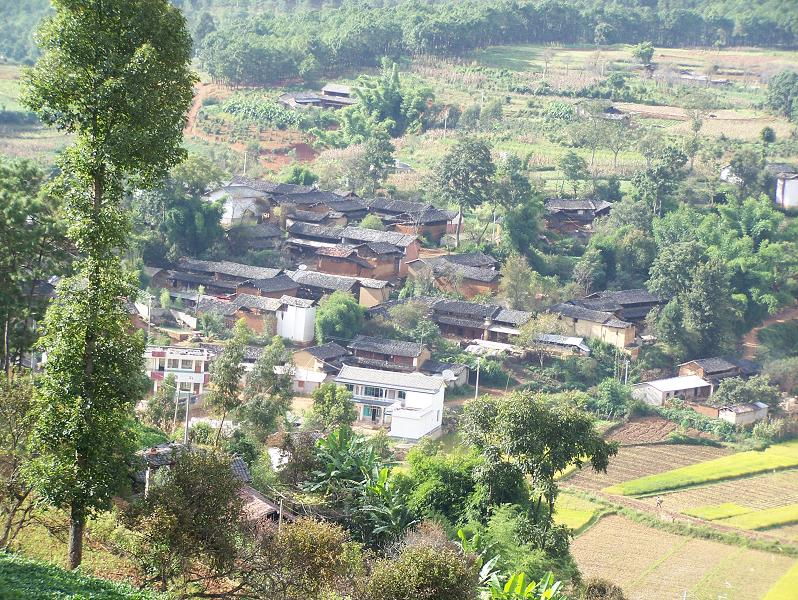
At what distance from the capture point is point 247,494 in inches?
451

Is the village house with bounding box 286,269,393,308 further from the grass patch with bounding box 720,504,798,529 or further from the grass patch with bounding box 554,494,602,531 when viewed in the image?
the grass patch with bounding box 720,504,798,529

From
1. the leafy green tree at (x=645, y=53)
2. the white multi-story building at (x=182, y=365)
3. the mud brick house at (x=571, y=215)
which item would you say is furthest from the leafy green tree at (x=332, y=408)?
the leafy green tree at (x=645, y=53)

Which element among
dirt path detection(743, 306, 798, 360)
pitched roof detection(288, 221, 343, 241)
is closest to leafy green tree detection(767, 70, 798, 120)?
dirt path detection(743, 306, 798, 360)

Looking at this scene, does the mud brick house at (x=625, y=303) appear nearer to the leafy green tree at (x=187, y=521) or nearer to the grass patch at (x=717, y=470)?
the grass patch at (x=717, y=470)

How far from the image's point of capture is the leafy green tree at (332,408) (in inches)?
688

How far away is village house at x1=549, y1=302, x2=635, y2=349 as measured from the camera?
83.1 feet

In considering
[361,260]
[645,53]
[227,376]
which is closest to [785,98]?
[645,53]

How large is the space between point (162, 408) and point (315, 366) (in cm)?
654

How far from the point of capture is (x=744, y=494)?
19859 millimetres

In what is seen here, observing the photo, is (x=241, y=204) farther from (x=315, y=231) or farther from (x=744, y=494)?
(x=744, y=494)

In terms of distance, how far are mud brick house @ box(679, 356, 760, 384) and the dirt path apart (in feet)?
4.21

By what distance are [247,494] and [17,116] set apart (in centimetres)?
2879

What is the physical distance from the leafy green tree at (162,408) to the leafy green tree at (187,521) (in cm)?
677

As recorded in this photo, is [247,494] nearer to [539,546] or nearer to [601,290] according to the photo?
[539,546]
